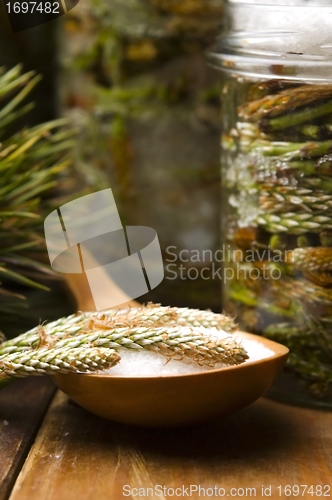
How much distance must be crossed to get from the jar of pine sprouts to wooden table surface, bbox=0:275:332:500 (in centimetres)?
6

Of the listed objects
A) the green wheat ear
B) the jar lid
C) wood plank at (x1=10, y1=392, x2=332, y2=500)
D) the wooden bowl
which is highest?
the jar lid

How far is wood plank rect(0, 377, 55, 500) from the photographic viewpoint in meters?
0.33

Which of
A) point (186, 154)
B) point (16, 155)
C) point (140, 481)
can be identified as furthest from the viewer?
point (186, 154)

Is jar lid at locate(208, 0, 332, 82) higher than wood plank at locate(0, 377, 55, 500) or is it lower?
higher

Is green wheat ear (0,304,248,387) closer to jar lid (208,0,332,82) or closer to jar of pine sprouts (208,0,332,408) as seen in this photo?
jar of pine sprouts (208,0,332,408)

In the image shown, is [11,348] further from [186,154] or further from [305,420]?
[186,154]

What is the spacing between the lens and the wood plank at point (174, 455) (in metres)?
0.32

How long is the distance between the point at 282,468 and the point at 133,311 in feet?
0.51

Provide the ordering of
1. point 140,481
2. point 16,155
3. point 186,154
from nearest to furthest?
point 140,481 < point 16,155 < point 186,154

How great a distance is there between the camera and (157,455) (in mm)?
344

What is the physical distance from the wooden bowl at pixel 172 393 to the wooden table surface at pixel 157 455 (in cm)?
2


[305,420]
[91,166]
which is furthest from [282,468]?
[91,166]

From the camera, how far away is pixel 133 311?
1.31ft

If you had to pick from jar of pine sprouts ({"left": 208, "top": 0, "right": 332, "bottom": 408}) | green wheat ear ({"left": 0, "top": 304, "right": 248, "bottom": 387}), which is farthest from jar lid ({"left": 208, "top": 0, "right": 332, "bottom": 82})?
green wheat ear ({"left": 0, "top": 304, "right": 248, "bottom": 387})
